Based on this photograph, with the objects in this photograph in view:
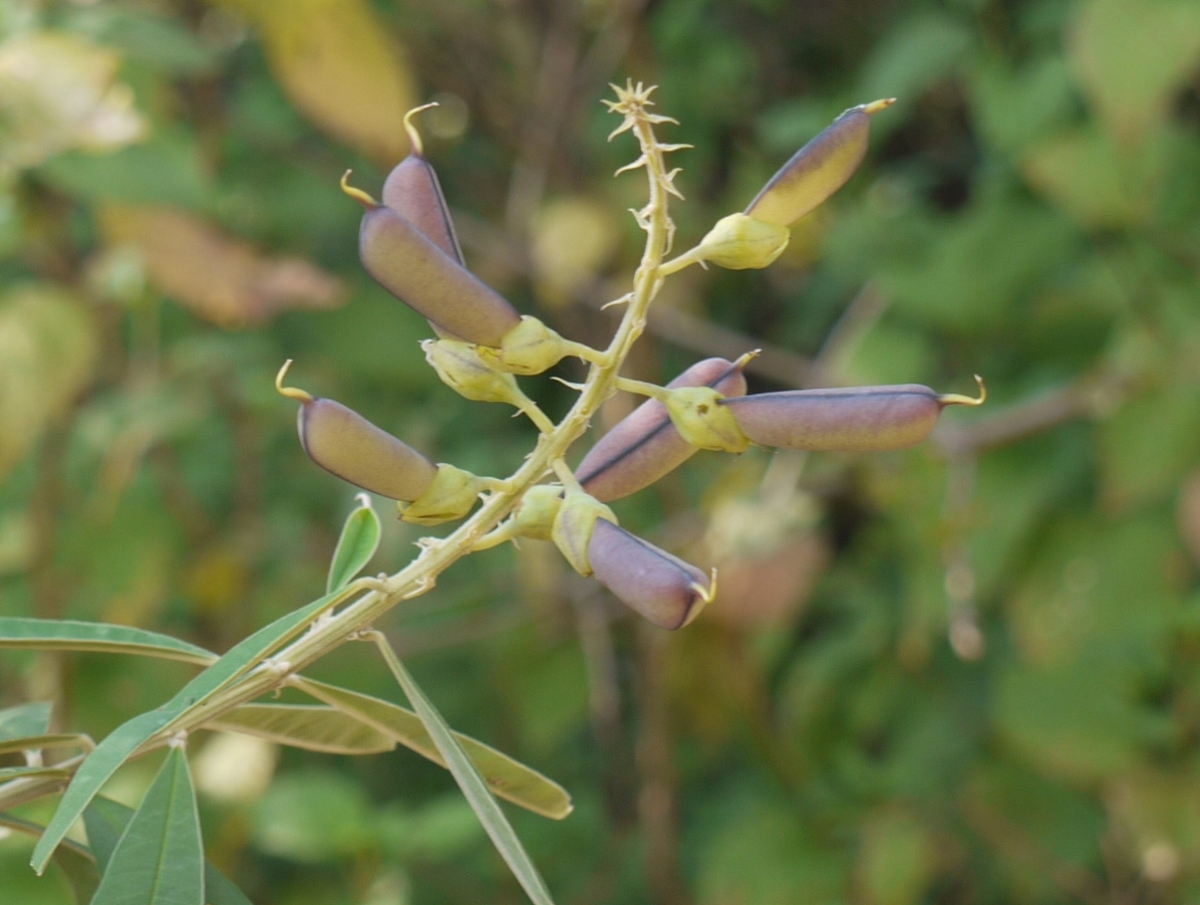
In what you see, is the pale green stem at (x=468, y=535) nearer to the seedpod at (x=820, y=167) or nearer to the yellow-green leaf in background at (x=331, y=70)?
the seedpod at (x=820, y=167)

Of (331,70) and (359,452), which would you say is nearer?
(359,452)

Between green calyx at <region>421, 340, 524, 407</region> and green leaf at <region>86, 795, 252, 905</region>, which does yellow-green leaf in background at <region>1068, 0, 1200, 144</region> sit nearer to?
green calyx at <region>421, 340, 524, 407</region>

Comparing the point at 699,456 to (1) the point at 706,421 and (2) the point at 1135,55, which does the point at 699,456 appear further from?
(1) the point at 706,421

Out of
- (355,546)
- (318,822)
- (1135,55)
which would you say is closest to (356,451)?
(355,546)

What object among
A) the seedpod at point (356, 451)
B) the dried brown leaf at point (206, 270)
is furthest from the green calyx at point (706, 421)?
the dried brown leaf at point (206, 270)

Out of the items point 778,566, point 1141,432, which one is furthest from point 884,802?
point 1141,432

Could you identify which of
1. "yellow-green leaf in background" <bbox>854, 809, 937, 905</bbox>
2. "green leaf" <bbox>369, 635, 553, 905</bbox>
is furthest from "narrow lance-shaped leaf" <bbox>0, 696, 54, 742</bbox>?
"yellow-green leaf in background" <bbox>854, 809, 937, 905</bbox>

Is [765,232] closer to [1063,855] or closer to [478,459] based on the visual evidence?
[478,459]
